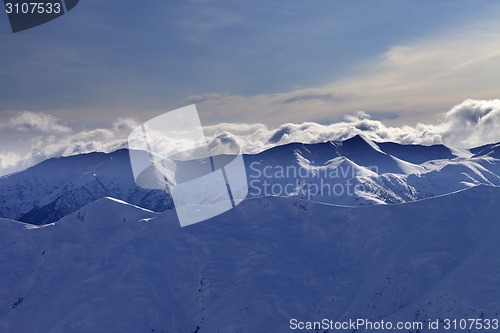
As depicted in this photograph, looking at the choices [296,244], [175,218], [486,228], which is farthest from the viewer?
[175,218]

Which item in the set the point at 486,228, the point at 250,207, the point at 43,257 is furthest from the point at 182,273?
the point at 486,228

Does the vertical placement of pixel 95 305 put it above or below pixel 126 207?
below

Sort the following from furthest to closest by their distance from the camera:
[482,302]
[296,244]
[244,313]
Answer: [296,244], [244,313], [482,302]

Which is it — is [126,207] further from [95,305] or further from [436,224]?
[436,224]

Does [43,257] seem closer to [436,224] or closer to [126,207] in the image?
[126,207]

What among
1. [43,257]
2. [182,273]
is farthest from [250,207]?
[43,257]

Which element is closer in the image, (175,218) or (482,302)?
(482,302)
